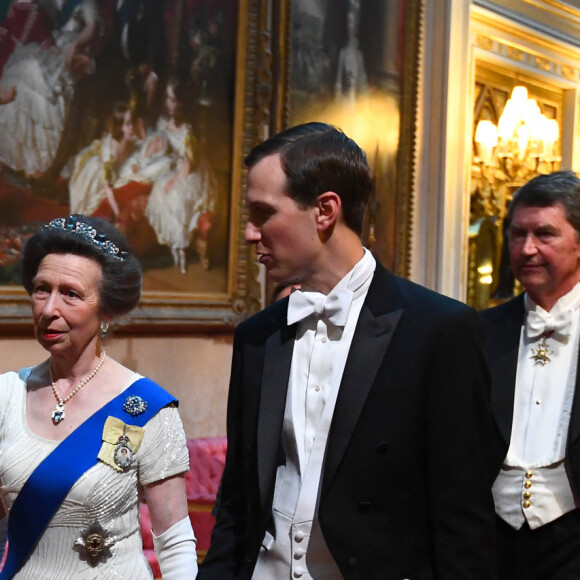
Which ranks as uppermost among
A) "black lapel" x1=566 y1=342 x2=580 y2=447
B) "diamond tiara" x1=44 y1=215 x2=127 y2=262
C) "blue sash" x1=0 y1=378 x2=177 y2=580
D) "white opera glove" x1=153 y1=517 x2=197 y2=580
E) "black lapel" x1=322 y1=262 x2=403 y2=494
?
"diamond tiara" x1=44 y1=215 x2=127 y2=262

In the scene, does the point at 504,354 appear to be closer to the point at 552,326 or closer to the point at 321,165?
the point at 552,326

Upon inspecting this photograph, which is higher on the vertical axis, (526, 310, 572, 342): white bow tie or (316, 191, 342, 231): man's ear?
(316, 191, 342, 231): man's ear

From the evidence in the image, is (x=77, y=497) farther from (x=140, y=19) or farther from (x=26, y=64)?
(x=140, y=19)

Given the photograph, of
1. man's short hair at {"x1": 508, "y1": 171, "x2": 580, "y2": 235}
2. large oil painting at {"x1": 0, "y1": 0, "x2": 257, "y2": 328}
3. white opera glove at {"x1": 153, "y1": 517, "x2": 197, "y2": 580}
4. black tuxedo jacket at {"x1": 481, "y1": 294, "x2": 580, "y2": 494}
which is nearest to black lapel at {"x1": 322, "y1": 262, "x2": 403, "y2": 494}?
white opera glove at {"x1": 153, "y1": 517, "x2": 197, "y2": 580}

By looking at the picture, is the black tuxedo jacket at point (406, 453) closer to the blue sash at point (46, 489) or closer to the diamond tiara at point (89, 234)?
the blue sash at point (46, 489)

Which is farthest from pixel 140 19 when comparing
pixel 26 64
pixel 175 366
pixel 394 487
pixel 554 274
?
pixel 394 487

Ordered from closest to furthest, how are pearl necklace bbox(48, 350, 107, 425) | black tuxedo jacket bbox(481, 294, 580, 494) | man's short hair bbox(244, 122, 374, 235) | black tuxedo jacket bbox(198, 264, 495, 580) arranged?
1. black tuxedo jacket bbox(198, 264, 495, 580)
2. man's short hair bbox(244, 122, 374, 235)
3. pearl necklace bbox(48, 350, 107, 425)
4. black tuxedo jacket bbox(481, 294, 580, 494)

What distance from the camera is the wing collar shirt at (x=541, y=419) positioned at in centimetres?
325

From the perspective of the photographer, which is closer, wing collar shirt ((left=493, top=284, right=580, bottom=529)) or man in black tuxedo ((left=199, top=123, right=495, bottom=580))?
man in black tuxedo ((left=199, top=123, right=495, bottom=580))

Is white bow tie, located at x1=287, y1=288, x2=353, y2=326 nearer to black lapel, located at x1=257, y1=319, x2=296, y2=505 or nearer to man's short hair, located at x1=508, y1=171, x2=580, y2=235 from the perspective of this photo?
black lapel, located at x1=257, y1=319, x2=296, y2=505

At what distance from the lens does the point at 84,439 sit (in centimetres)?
275

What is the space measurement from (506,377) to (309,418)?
1.31 m

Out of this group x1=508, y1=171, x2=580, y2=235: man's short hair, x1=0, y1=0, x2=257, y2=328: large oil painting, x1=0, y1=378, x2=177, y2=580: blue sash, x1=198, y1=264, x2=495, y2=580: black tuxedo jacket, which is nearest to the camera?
x1=198, y1=264, x2=495, y2=580: black tuxedo jacket

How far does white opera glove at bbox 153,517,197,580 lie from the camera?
272 centimetres
